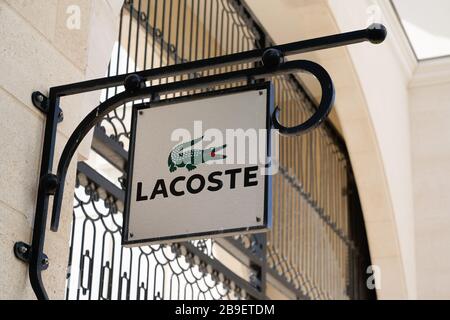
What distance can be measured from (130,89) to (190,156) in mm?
337

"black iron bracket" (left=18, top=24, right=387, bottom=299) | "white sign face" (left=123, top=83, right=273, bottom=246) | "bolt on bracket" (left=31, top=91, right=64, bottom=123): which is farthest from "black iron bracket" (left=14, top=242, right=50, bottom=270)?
"bolt on bracket" (left=31, top=91, right=64, bottom=123)

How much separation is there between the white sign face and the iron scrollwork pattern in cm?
194

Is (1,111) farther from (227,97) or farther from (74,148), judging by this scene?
(227,97)

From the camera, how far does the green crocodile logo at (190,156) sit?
313 cm

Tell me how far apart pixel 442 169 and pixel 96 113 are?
26.0ft

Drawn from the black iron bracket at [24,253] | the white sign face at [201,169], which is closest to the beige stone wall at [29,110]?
the black iron bracket at [24,253]

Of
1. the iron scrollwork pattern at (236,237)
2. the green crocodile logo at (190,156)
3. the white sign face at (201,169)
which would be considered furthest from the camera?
the iron scrollwork pattern at (236,237)

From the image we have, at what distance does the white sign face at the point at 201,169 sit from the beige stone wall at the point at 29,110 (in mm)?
375

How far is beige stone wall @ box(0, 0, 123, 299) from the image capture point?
3.23 m

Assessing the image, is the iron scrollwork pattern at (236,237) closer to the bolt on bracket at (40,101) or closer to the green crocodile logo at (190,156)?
the bolt on bracket at (40,101)

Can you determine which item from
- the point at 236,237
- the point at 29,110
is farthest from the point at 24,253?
the point at 236,237

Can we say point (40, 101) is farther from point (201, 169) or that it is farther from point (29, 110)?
point (201, 169)

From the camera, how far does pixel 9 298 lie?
315 cm

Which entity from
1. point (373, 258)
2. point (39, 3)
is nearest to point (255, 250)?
point (373, 258)
